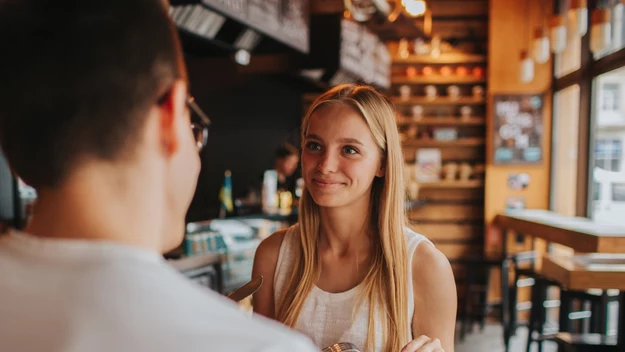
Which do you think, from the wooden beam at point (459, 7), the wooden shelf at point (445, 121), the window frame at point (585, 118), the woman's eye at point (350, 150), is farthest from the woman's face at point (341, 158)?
the wooden beam at point (459, 7)

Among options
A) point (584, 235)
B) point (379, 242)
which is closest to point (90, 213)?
point (379, 242)

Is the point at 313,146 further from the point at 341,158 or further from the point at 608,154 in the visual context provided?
Answer: the point at 608,154

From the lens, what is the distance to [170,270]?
0.52 meters

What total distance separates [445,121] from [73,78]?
6.11 m

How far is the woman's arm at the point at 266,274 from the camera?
152cm

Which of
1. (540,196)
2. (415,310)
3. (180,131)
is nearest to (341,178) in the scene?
(415,310)

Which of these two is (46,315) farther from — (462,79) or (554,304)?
(462,79)

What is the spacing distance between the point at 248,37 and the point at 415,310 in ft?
9.06

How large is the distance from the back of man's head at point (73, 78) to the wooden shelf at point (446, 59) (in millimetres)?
6196

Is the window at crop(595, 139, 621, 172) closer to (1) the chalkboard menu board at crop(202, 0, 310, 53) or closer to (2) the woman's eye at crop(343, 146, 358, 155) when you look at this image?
(1) the chalkboard menu board at crop(202, 0, 310, 53)

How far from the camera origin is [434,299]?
53.9 inches

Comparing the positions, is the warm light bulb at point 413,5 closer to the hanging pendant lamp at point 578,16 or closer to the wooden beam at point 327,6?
the hanging pendant lamp at point 578,16

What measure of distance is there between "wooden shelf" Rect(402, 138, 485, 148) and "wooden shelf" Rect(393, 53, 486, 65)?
963 millimetres

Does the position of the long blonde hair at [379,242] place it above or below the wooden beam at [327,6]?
below
